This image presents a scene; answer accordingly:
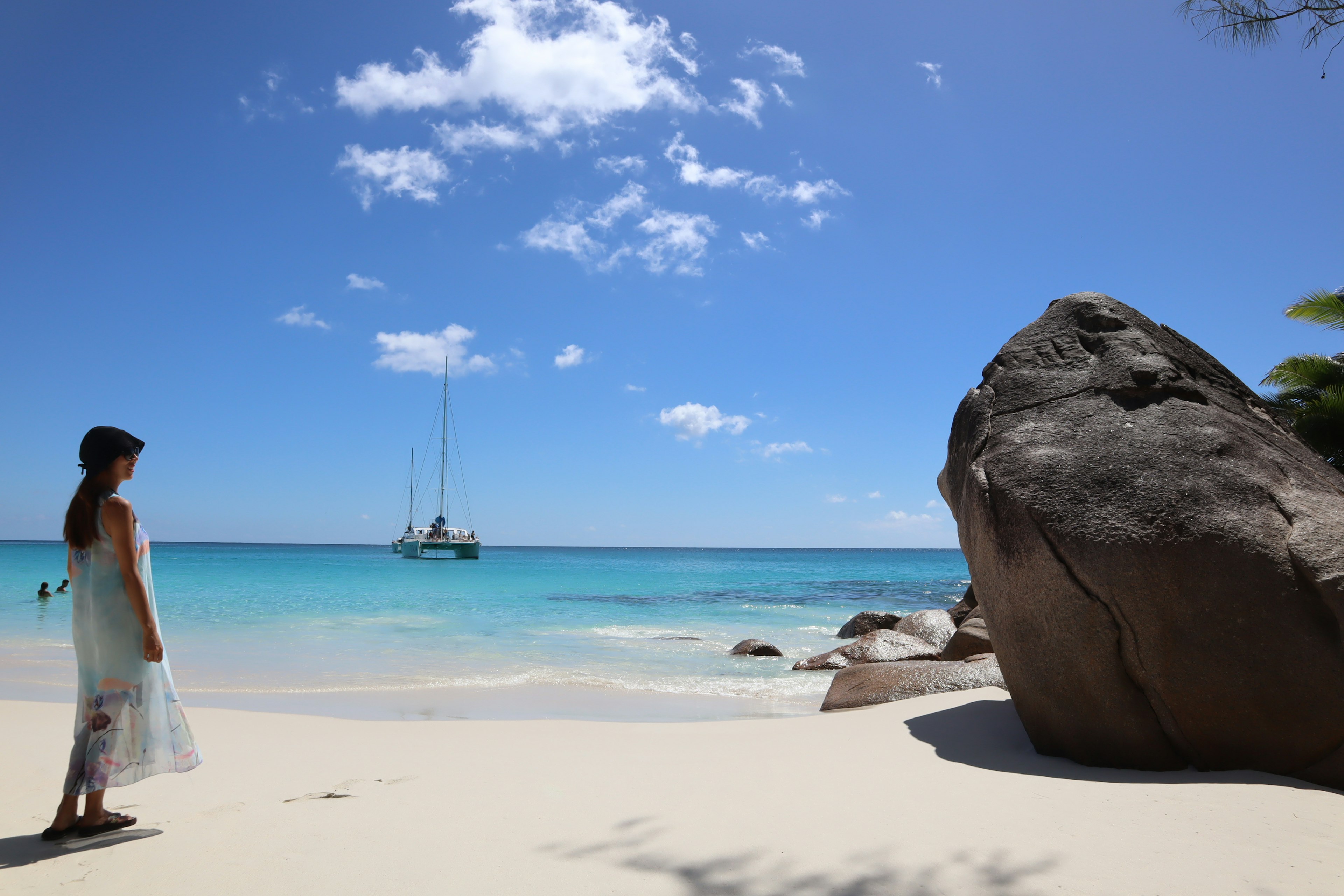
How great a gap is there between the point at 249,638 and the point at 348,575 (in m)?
29.9

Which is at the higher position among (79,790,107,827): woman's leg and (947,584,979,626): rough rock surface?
(79,790,107,827): woman's leg

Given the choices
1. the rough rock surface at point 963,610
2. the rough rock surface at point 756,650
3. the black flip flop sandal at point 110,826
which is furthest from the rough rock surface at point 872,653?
the black flip flop sandal at point 110,826

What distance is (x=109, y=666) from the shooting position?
3.55 m

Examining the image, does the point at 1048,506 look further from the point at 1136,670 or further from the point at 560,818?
the point at 560,818

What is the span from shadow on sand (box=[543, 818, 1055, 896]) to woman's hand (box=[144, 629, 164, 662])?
212cm

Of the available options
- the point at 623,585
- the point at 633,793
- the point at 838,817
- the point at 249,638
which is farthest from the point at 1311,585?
the point at 623,585

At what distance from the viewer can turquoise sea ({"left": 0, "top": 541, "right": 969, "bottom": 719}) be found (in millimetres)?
9438

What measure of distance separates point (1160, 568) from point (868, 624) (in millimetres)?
Answer: 13615

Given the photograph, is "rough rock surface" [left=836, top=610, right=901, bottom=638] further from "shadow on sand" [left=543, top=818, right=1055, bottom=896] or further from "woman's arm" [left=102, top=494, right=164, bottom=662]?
"woman's arm" [left=102, top=494, right=164, bottom=662]

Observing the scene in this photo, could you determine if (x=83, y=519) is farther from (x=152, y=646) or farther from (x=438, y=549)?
(x=438, y=549)

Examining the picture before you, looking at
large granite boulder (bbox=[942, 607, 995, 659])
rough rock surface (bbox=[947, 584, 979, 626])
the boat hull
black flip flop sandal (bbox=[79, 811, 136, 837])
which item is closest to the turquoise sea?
large granite boulder (bbox=[942, 607, 995, 659])

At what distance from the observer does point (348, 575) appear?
43.2m

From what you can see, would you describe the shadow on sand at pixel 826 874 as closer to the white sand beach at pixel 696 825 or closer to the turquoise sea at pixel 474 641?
the white sand beach at pixel 696 825

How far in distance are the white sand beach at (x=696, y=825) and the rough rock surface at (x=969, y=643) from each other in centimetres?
562
